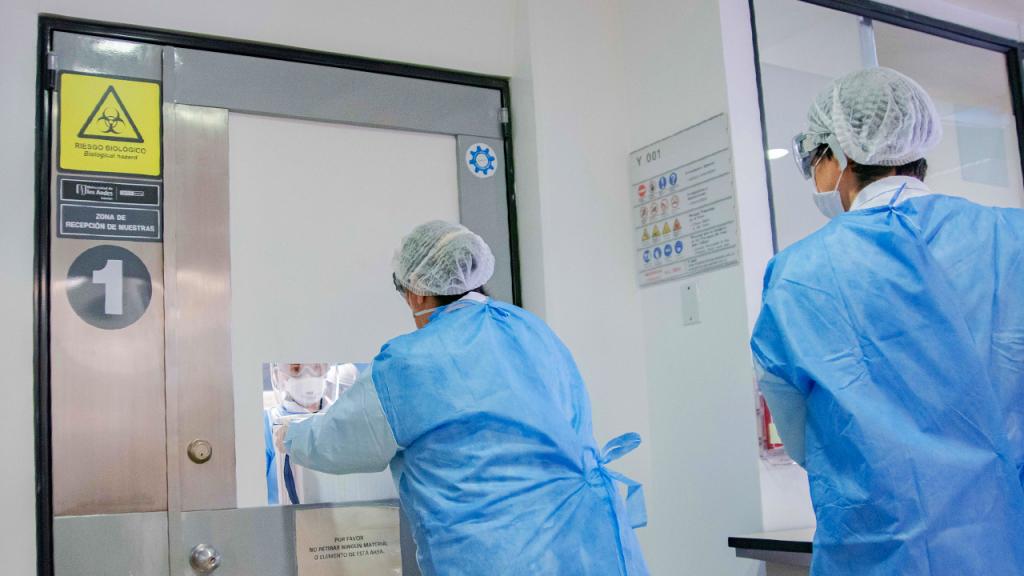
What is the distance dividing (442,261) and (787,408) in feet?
2.80

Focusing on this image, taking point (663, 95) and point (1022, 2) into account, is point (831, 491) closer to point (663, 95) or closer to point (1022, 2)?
point (663, 95)

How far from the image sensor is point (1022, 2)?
3.49 meters

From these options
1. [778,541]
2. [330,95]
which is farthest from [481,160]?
[778,541]

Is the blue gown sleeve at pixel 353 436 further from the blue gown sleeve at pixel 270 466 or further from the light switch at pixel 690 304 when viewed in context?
the light switch at pixel 690 304

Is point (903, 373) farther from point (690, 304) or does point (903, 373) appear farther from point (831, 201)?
point (690, 304)

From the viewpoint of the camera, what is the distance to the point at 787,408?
1.56 m

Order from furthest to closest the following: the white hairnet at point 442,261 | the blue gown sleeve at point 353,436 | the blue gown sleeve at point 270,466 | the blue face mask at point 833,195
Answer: the blue gown sleeve at point 270,466
the white hairnet at point 442,261
the blue gown sleeve at point 353,436
the blue face mask at point 833,195

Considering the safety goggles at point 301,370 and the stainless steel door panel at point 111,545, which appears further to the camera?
the safety goggles at point 301,370

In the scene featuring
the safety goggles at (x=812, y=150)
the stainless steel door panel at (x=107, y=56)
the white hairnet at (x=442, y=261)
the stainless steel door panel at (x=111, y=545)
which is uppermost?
the stainless steel door panel at (x=107, y=56)

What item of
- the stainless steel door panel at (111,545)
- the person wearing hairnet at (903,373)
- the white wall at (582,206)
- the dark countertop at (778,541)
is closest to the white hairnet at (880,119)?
the person wearing hairnet at (903,373)

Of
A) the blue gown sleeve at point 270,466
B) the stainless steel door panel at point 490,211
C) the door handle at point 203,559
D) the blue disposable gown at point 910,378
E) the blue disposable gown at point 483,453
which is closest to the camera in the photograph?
the blue disposable gown at point 910,378

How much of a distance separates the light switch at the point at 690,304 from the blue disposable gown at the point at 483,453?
79 cm

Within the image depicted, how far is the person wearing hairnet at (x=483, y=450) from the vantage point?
6.08 feet

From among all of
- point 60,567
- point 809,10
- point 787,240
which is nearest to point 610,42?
point 809,10
